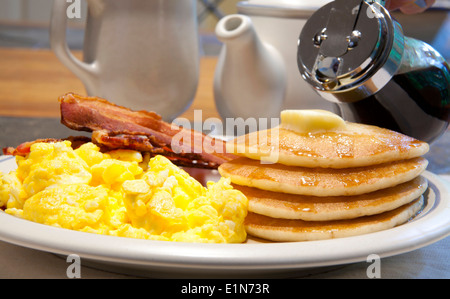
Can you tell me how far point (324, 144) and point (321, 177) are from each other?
0.07 metres

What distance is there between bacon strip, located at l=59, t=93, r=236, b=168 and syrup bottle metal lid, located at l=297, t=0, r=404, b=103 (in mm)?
269

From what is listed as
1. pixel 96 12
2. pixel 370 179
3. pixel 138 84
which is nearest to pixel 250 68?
pixel 138 84

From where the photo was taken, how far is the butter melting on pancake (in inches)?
32.5

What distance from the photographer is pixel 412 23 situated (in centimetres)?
176

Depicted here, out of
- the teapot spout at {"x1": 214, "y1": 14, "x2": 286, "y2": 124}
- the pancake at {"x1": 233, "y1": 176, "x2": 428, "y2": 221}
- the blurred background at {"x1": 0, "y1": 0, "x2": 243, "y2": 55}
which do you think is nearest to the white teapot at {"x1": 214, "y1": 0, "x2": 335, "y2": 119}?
the teapot spout at {"x1": 214, "y1": 14, "x2": 286, "y2": 124}

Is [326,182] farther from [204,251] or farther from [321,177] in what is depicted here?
[204,251]

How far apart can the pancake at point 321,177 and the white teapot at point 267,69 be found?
703 millimetres

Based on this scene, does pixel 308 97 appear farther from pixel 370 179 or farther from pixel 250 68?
pixel 370 179

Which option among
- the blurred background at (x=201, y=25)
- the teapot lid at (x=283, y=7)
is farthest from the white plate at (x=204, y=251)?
the blurred background at (x=201, y=25)

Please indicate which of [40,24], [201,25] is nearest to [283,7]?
[40,24]

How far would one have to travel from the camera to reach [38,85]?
2338 millimetres

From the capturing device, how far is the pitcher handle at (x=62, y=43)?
1.52 metres

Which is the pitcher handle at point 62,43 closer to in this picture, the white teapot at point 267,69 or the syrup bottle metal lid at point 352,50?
the white teapot at point 267,69

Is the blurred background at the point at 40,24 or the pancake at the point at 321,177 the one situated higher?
the blurred background at the point at 40,24
